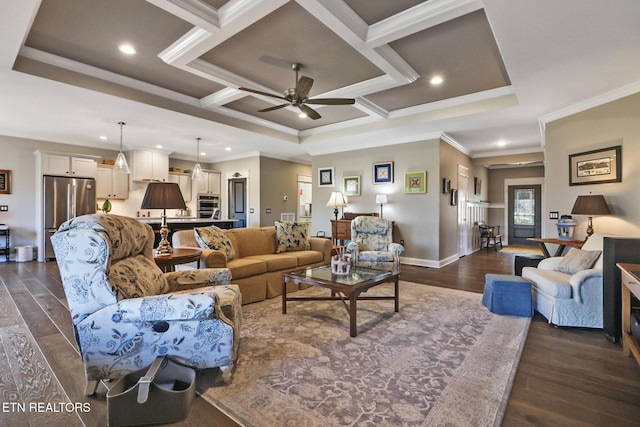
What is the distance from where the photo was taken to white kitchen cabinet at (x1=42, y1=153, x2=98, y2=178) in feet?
20.4

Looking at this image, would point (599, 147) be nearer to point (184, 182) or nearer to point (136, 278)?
point (136, 278)

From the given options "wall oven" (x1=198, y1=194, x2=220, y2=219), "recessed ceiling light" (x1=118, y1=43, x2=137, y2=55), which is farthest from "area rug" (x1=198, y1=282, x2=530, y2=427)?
"wall oven" (x1=198, y1=194, x2=220, y2=219)

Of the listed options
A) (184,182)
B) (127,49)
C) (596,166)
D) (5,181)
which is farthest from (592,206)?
(5,181)

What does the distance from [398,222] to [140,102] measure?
479cm

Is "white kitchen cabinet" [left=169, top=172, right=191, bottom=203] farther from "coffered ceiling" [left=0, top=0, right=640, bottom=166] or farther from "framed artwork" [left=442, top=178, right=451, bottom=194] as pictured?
"framed artwork" [left=442, top=178, right=451, bottom=194]

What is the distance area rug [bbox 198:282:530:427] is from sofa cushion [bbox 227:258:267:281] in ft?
1.30

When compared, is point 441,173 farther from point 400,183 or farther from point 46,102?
point 46,102

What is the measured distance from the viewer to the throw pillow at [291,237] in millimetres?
4492

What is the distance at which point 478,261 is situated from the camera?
21.3 ft

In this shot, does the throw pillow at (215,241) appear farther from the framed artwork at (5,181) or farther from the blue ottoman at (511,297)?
the framed artwork at (5,181)

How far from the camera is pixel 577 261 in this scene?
3.12 meters

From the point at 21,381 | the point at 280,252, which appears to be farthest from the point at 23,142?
the point at 21,381

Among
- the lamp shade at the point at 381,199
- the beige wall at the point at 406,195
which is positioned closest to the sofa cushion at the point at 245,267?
the lamp shade at the point at 381,199

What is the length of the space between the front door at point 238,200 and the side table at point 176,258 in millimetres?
5094
